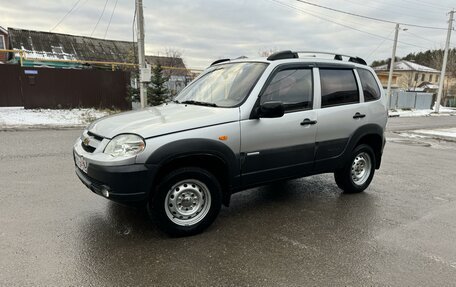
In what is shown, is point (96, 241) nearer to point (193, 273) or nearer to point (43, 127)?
point (193, 273)

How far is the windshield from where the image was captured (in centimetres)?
403

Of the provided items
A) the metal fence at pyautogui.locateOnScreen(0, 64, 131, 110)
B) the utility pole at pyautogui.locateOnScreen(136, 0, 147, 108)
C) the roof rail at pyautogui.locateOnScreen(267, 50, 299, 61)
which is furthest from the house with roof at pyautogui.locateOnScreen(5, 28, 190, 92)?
the roof rail at pyautogui.locateOnScreen(267, 50, 299, 61)

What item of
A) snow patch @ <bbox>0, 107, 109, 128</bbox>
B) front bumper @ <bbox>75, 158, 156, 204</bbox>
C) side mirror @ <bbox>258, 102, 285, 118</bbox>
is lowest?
snow patch @ <bbox>0, 107, 109, 128</bbox>

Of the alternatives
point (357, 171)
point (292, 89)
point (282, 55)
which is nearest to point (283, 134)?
point (292, 89)

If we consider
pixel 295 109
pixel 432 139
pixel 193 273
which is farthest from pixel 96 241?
pixel 432 139

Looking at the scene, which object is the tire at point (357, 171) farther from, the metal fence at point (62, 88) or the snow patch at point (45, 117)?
the metal fence at point (62, 88)

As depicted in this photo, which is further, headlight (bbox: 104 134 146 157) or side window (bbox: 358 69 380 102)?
side window (bbox: 358 69 380 102)

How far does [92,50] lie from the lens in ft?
128

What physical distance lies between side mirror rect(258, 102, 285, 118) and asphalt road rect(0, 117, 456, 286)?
1.32 m

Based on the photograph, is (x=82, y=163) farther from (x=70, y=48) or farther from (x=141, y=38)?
→ (x=70, y=48)

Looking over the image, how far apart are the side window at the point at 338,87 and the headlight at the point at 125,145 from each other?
8.22 ft

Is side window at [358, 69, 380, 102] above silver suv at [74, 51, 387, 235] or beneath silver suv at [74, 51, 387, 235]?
above

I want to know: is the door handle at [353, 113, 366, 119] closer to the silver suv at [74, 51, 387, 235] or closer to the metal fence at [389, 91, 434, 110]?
the silver suv at [74, 51, 387, 235]

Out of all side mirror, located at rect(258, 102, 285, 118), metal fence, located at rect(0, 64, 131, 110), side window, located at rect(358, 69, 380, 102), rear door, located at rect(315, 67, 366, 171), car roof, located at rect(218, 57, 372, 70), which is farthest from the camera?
metal fence, located at rect(0, 64, 131, 110)
